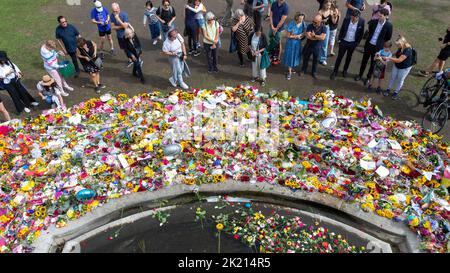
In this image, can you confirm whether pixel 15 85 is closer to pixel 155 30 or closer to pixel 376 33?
pixel 155 30

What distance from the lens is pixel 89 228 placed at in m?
6.31

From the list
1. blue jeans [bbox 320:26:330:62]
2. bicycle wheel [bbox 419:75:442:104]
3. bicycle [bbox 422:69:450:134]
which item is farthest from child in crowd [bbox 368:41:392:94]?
blue jeans [bbox 320:26:330:62]

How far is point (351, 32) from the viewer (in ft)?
29.9

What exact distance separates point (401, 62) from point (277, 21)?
3674 mm

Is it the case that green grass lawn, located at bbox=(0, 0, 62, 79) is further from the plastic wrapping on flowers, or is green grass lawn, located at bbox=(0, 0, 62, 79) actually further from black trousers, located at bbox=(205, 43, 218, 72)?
black trousers, located at bbox=(205, 43, 218, 72)

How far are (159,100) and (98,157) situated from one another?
2293 mm

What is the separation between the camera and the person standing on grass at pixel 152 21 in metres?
10.6

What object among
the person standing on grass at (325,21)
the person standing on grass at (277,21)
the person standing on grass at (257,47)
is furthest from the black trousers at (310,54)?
the person standing on grass at (257,47)

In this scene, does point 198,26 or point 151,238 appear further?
point 198,26

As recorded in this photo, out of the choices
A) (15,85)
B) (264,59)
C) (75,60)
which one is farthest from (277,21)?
(15,85)

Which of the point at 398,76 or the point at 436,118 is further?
the point at 398,76

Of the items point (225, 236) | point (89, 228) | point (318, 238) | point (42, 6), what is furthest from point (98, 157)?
point (42, 6)

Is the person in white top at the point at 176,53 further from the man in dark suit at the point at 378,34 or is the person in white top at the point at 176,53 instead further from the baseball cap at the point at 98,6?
the man in dark suit at the point at 378,34
